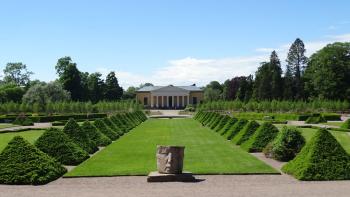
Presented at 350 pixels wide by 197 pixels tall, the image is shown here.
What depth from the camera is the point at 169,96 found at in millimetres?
153500

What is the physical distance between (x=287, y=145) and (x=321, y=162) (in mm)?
5032

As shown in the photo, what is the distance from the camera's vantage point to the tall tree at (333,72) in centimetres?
9362

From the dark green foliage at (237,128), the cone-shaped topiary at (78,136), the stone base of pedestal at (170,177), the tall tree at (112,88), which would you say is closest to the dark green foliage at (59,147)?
the cone-shaped topiary at (78,136)

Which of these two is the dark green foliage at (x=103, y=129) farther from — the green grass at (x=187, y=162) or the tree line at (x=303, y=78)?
the tree line at (x=303, y=78)

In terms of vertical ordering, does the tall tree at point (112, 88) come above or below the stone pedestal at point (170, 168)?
above

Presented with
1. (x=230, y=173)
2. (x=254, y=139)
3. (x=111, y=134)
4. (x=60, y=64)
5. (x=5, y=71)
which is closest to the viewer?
(x=230, y=173)

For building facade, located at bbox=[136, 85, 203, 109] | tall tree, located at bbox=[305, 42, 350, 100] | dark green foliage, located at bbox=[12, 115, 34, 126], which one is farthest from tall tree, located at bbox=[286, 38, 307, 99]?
dark green foliage, located at bbox=[12, 115, 34, 126]

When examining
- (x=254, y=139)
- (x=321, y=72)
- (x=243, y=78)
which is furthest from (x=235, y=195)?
(x=243, y=78)

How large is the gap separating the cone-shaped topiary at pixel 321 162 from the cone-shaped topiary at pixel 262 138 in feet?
23.9

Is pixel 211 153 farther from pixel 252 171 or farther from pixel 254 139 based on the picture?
pixel 252 171

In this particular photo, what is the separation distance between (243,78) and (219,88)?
1815 inches

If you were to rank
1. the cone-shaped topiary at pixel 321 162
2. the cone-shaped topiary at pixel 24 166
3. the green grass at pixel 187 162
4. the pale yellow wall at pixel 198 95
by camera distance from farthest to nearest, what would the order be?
the pale yellow wall at pixel 198 95, the green grass at pixel 187 162, the cone-shaped topiary at pixel 321 162, the cone-shaped topiary at pixel 24 166

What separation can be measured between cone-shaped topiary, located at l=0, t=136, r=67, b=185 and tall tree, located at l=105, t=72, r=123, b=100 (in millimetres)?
118501

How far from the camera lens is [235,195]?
1320cm
